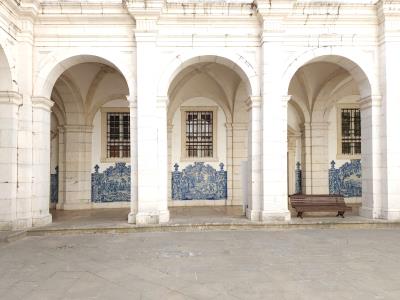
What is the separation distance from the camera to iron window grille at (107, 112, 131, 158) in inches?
512

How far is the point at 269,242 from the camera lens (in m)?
6.80

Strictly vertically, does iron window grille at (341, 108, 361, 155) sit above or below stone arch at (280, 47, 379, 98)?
below

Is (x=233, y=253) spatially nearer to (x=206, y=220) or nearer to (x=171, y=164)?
(x=206, y=220)

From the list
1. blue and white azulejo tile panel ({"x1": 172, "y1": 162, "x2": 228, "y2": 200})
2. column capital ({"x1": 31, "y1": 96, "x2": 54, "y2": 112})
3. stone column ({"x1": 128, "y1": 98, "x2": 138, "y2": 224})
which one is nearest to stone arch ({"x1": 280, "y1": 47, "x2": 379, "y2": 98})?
stone column ({"x1": 128, "y1": 98, "x2": 138, "y2": 224})

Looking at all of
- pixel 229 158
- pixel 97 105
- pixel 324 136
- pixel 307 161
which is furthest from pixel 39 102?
pixel 324 136

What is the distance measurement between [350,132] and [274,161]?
21.6 ft

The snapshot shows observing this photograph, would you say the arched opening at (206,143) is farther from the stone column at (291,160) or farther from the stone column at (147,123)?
the stone column at (147,123)

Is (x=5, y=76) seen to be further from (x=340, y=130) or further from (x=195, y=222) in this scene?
(x=340, y=130)

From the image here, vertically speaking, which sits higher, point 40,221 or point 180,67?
point 180,67

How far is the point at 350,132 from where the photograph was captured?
45.1 feet

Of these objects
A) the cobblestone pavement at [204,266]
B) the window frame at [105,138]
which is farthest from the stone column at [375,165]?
the window frame at [105,138]

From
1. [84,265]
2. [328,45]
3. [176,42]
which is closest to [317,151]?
[328,45]

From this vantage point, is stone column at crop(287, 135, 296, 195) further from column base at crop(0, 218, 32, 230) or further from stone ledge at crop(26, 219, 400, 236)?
column base at crop(0, 218, 32, 230)

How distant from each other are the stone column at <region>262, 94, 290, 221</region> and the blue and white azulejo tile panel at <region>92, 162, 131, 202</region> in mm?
6037
